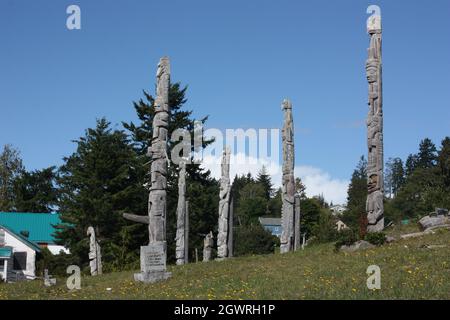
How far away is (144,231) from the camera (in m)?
45.9

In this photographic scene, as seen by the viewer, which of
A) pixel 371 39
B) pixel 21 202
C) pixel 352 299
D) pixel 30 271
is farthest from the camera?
pixel 21 202

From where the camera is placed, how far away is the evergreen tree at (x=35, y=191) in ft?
260

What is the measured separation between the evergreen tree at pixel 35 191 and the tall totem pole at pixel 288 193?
5587 cm

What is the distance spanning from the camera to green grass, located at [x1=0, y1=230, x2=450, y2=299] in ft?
43.7

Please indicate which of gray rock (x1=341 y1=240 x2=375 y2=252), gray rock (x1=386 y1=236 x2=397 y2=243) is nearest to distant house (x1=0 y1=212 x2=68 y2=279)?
gray rock (x1=341 y1=240 x2=375 y2=252)

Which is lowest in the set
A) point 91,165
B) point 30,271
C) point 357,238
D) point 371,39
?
point 30,271

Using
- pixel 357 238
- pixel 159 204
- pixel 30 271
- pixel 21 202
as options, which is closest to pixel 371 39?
pixel 357 238

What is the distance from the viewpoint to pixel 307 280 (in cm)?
1534

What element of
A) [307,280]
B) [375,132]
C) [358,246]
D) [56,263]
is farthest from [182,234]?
[56,263]

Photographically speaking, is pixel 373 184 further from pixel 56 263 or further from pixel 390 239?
pixel 56 263

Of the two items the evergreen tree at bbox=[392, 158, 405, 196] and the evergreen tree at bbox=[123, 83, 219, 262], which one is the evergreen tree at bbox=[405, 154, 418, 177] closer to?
the evergreen tree at bbox=[392, 158, 405, 196]
